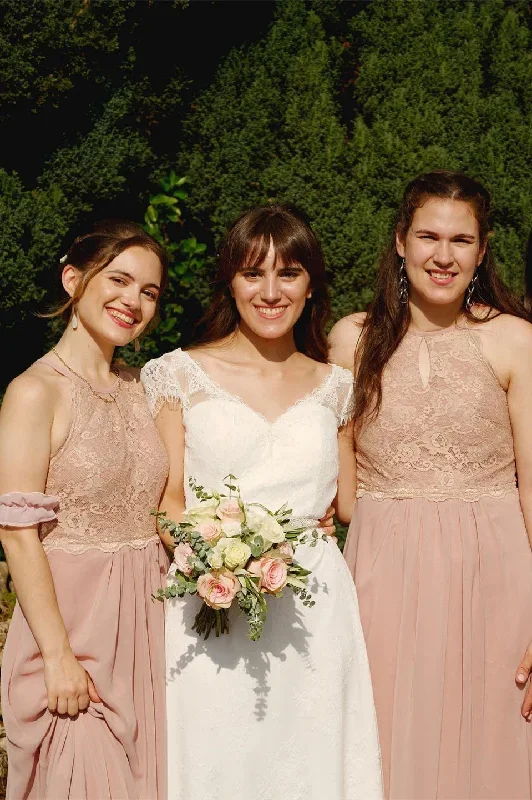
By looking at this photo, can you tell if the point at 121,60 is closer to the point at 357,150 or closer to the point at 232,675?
the point at 357,150

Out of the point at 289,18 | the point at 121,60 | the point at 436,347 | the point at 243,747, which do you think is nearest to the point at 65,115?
the point at 121,60

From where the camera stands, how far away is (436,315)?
145 inches

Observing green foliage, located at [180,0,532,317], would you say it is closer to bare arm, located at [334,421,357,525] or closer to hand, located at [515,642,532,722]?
bare arm, located at [334,421,357,525]

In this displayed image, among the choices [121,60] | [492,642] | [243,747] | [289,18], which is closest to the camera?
[243,747]

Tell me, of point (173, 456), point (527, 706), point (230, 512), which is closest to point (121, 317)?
point (173, 456)

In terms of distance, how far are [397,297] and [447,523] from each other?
3.17ft

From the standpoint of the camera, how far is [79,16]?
459 centimetres

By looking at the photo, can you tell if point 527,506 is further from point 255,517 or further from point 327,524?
point 255,517

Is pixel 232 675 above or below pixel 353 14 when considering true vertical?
below

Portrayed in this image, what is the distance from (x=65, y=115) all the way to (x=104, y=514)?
261cm

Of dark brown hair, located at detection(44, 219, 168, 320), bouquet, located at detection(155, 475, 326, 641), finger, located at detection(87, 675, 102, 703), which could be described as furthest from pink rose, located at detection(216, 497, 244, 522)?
dark brown hair, located at detection(44, 219, 168, 320)

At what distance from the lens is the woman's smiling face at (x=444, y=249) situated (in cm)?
349

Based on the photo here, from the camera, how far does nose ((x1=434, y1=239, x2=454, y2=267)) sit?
11.4 feet

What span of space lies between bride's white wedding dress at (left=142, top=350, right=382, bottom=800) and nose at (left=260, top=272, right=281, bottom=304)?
0.39 m
